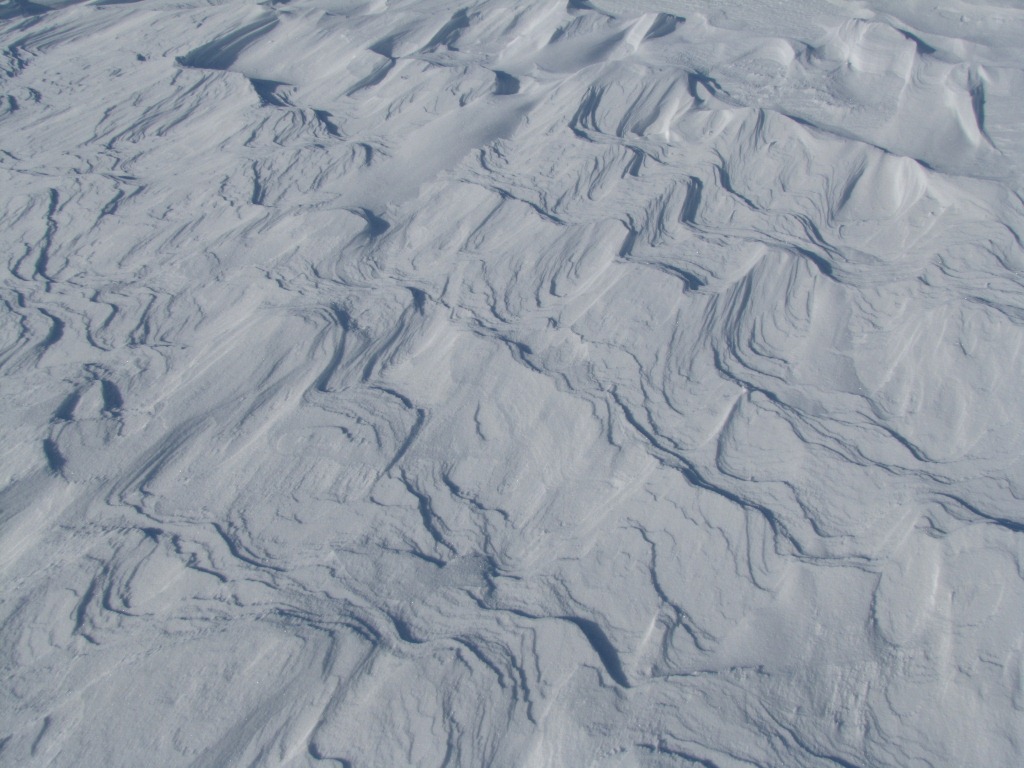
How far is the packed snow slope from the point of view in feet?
5.14

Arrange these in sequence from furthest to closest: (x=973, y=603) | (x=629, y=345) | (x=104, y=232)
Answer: (x=104, y=232), (x=629, y=345), (x=973, y=603)

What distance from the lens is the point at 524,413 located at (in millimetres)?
2141

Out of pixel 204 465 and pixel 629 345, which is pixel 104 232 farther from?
pixel 629 345

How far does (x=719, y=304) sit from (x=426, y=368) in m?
0.94

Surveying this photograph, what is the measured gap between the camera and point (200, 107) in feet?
11.6

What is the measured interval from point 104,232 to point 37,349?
0.67 meters

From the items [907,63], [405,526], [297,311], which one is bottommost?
[405,526]

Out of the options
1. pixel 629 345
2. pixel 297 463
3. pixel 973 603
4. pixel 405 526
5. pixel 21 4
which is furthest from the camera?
pixel 21 4

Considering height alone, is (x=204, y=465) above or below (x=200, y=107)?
below

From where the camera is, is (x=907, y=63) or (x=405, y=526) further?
(x=907, y=63)

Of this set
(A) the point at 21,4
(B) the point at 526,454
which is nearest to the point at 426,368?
(B) the point at 526,454

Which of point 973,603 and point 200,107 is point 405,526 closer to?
point 973,603

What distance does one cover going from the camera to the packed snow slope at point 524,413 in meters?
1.57

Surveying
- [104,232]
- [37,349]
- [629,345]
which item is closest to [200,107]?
[104,232]
